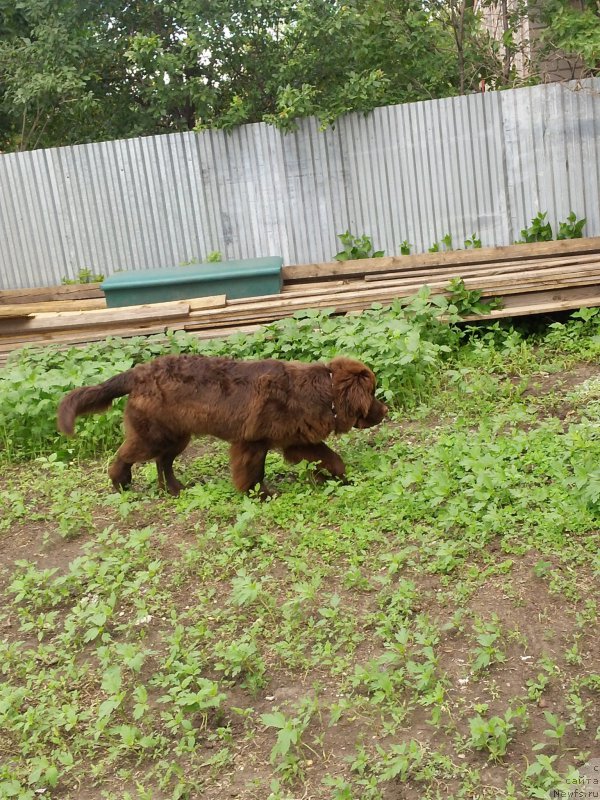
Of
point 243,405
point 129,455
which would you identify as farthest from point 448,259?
point 129,455

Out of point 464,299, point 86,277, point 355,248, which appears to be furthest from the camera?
point 86,277

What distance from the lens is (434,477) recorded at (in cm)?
601

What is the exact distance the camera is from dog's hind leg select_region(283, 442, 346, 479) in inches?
262

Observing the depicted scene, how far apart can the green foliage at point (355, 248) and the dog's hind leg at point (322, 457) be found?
5498mm

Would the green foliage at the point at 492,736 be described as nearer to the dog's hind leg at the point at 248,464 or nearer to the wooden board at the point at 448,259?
the dog's hind leg at the point at 248,464

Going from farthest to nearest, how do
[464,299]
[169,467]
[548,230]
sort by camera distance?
[548,230], [464,299], [169,467]

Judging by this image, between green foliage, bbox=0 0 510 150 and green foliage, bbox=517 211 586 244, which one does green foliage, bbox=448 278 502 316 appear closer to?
green foliage, bbox=517 211 586 244

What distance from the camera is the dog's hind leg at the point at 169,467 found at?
6922 millimetres

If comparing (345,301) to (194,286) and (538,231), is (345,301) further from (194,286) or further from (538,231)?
(538,231)

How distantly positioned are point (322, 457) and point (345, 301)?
11.9 ft

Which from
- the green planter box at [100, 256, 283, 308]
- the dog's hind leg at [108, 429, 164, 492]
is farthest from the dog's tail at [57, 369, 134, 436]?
the green planter box at [100, 256, 283, 308]

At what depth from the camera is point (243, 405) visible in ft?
21.4

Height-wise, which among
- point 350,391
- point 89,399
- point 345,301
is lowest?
point 350,391

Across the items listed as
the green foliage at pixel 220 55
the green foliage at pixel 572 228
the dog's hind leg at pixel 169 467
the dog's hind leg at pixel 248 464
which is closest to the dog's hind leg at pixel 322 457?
the dog's hind leg at pixel 248 464
